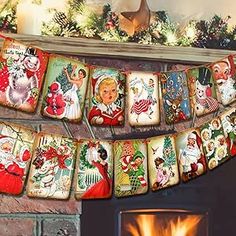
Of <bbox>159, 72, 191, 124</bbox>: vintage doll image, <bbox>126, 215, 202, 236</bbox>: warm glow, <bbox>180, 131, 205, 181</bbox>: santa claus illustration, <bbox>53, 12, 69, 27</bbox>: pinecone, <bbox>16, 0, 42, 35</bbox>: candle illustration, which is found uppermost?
<bbox>53, 12, 69, 27</bbox>: pinecone

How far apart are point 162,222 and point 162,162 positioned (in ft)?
0.75

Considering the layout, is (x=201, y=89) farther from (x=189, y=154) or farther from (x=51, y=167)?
(x=51, y=167)

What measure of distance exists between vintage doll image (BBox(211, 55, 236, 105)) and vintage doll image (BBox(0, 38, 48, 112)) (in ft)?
2.17

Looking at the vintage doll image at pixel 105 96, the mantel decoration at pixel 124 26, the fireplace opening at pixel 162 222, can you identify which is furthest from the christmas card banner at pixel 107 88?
the fireplace opening at pixel 162 222

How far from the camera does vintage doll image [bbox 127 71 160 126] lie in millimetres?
2268

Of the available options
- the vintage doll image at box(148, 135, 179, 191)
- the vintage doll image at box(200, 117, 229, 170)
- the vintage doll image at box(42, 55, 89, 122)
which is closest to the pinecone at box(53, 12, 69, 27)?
the vintage doll image at box(42, 55, 89, 122)

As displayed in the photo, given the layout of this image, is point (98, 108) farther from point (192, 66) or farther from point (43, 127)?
point (192, 66)

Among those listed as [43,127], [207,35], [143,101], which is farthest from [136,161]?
[207,35]

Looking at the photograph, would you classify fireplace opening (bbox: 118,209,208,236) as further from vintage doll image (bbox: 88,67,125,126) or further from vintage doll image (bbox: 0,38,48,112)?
vintage doll image (bbox: 0,38,48,112)

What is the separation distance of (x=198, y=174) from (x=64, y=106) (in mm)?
576

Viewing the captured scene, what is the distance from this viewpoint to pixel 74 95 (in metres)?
2.19

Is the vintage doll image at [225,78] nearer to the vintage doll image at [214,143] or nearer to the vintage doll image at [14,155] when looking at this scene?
the vintage doll image at [214,143]

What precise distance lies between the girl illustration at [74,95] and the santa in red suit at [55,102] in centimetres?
2

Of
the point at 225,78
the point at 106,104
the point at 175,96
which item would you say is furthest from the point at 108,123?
the point at 225,78
